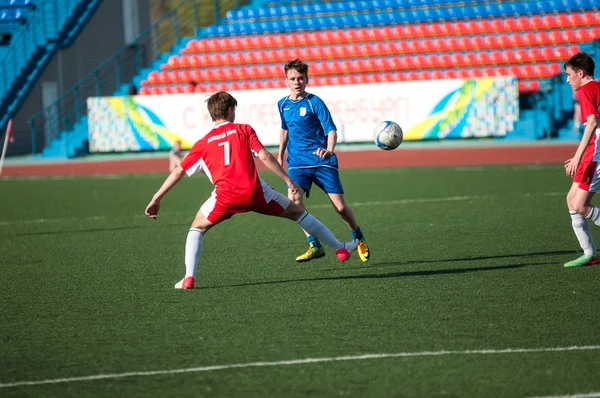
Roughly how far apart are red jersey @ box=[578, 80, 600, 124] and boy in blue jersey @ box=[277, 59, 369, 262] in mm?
2145

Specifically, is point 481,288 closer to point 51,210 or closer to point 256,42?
point 51,210

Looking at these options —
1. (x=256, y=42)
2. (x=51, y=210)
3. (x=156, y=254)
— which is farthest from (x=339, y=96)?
(x=156, y=254)

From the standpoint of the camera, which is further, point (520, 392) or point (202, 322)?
point (202, 322)

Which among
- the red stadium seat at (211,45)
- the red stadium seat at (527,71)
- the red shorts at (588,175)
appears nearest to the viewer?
the red shorts at (588,175)

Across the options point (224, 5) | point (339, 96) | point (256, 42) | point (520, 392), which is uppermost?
point (224, 5)

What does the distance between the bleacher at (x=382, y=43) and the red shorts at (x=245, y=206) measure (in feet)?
64.3

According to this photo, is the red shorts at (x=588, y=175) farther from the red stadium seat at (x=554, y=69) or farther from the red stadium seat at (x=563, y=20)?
the red stadium seat at (x=563, y=20)

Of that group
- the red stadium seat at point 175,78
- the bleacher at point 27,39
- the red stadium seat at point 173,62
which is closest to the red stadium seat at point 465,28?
the red stadium seat at point 175,78

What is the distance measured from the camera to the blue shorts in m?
8.65

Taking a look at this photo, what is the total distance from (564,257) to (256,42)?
913 inches

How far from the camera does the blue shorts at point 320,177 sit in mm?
8648

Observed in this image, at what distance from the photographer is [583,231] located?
26.2 ft

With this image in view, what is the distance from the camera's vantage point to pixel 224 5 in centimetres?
5288

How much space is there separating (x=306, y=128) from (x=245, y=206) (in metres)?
1.60
